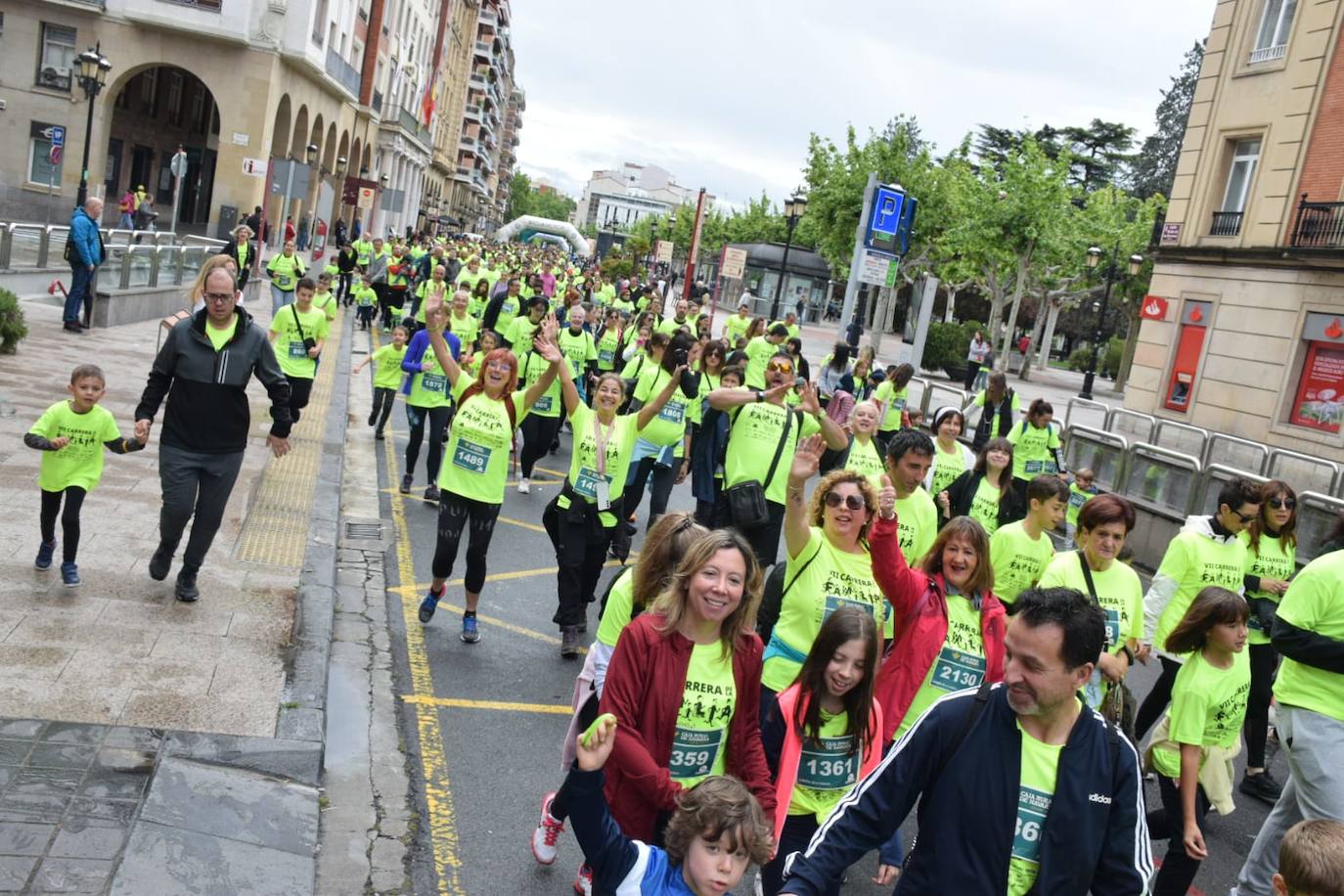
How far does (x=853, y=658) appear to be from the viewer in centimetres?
411

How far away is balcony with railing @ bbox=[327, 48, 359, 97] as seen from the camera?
147 ft

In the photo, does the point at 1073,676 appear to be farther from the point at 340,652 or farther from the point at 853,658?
the point at 340,652

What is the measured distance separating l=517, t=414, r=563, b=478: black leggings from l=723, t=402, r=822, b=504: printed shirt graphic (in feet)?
14.1

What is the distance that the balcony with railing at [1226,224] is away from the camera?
2497 cm

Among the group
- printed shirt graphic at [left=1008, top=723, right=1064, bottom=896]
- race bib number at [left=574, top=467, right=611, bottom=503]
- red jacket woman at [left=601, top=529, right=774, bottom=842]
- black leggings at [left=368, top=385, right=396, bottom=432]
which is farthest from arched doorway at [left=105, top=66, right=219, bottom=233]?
printed shirt graphic at [left=1008, top=723, right=1064, bottom=896]

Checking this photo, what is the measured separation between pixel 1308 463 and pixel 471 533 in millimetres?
12603

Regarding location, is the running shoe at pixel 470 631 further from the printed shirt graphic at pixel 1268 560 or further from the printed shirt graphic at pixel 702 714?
the printed shirt graphic at pixel 1268 560

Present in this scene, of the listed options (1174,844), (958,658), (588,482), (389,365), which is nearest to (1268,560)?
(1174,844)

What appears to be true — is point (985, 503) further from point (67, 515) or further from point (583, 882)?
point (67, 515)

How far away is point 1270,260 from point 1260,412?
303 cm

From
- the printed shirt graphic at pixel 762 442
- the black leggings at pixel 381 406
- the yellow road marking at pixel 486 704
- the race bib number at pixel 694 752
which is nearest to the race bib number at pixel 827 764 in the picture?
the race bib number at pixel 694 752

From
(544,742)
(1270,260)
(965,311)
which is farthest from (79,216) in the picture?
(965,311)

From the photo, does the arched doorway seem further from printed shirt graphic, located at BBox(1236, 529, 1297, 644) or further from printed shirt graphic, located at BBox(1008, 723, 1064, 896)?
printed shirt graphic, located at BBox(1008, 723, 1064, 896)

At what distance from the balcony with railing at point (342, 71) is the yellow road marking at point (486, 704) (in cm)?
4179
